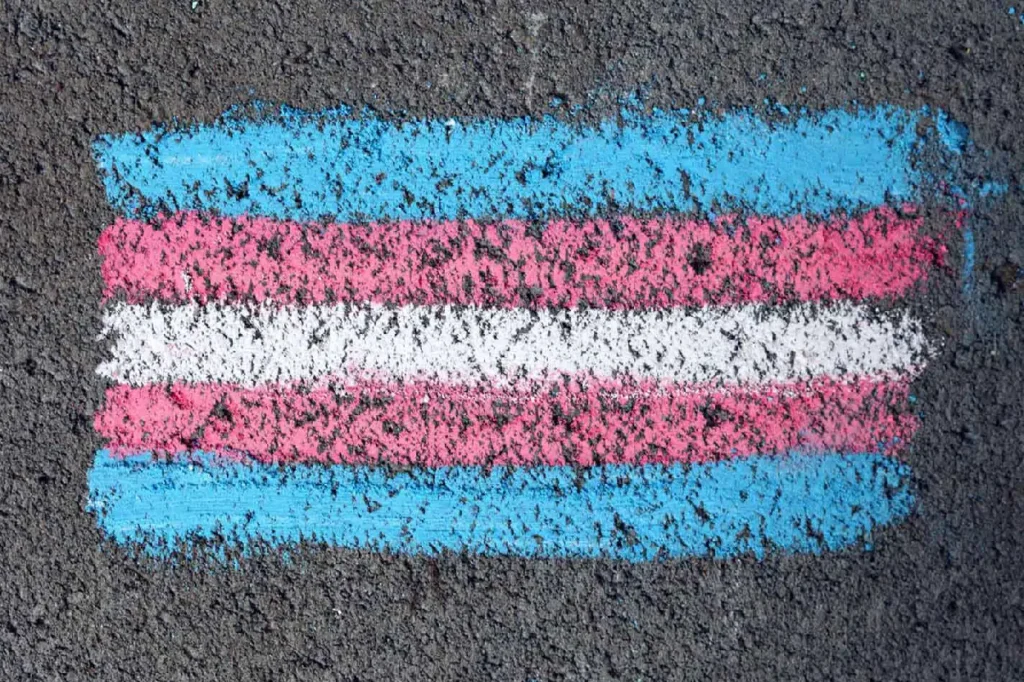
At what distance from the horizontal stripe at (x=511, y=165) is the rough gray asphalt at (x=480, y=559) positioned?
0.23ft

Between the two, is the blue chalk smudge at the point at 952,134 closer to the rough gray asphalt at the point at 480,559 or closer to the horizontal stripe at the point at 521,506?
the rough gray asphalt at the point at 480,559

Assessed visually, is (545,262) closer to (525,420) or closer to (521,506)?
(525,420)

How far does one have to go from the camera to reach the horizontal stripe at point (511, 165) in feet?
6.46

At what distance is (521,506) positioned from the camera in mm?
2002

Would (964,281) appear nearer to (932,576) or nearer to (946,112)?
(946,112)

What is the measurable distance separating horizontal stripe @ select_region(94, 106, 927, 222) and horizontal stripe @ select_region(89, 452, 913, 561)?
733 millimetres

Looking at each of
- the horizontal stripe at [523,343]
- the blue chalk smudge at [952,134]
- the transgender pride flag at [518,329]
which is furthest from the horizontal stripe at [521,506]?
the blue chalk smudge at [952,134]

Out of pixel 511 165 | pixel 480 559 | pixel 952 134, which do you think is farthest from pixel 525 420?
pixel 952 134

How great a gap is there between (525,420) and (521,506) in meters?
0.25

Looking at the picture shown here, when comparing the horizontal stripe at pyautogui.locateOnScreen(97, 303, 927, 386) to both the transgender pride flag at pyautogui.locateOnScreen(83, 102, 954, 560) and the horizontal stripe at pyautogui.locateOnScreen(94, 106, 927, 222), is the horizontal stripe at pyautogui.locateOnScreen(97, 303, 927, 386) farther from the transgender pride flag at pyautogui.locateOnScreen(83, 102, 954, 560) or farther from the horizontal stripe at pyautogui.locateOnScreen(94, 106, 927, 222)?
the horizontal stripe at pyautogui.locateOnScreen(94, 106, 927, 222)

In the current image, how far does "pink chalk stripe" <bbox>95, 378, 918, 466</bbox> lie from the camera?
6.41ft

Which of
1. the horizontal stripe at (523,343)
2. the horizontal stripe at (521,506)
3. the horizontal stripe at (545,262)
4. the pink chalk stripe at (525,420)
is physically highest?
the horizontal stripe at (545,262)

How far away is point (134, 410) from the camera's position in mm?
2010

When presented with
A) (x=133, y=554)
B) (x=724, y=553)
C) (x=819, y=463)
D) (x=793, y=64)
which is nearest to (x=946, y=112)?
(x=793, y=64)
